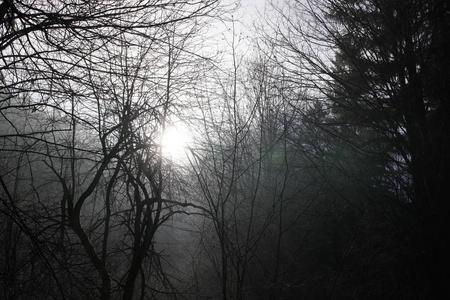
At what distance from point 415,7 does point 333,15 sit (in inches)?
49.2

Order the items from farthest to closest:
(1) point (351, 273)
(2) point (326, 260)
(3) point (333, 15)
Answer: (2) point (326, 260)
(1) point (351, 273)
(3) point (333, 15)

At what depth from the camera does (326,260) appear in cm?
1032

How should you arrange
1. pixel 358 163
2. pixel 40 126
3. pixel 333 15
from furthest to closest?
pixel 358 163
pixel 333 15
pixel 40 126

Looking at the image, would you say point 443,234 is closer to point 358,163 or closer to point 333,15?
point 358,163

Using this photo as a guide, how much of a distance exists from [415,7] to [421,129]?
1.85 m

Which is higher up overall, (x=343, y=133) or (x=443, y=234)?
(x=343, y=133)

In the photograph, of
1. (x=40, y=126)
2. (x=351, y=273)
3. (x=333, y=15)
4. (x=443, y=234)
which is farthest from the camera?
(x=351, y=273)

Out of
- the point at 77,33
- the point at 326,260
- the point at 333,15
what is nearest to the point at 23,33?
the point at 77,33

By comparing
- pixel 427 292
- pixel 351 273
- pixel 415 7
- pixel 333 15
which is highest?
pixel 333 15

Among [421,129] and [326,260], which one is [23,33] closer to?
[421,129]

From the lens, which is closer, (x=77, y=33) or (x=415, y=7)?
(x=77, y=33)

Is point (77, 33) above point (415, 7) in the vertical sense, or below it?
below

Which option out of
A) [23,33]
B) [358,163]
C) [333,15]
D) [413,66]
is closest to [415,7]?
[413,66]

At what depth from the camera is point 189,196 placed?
5.09m
